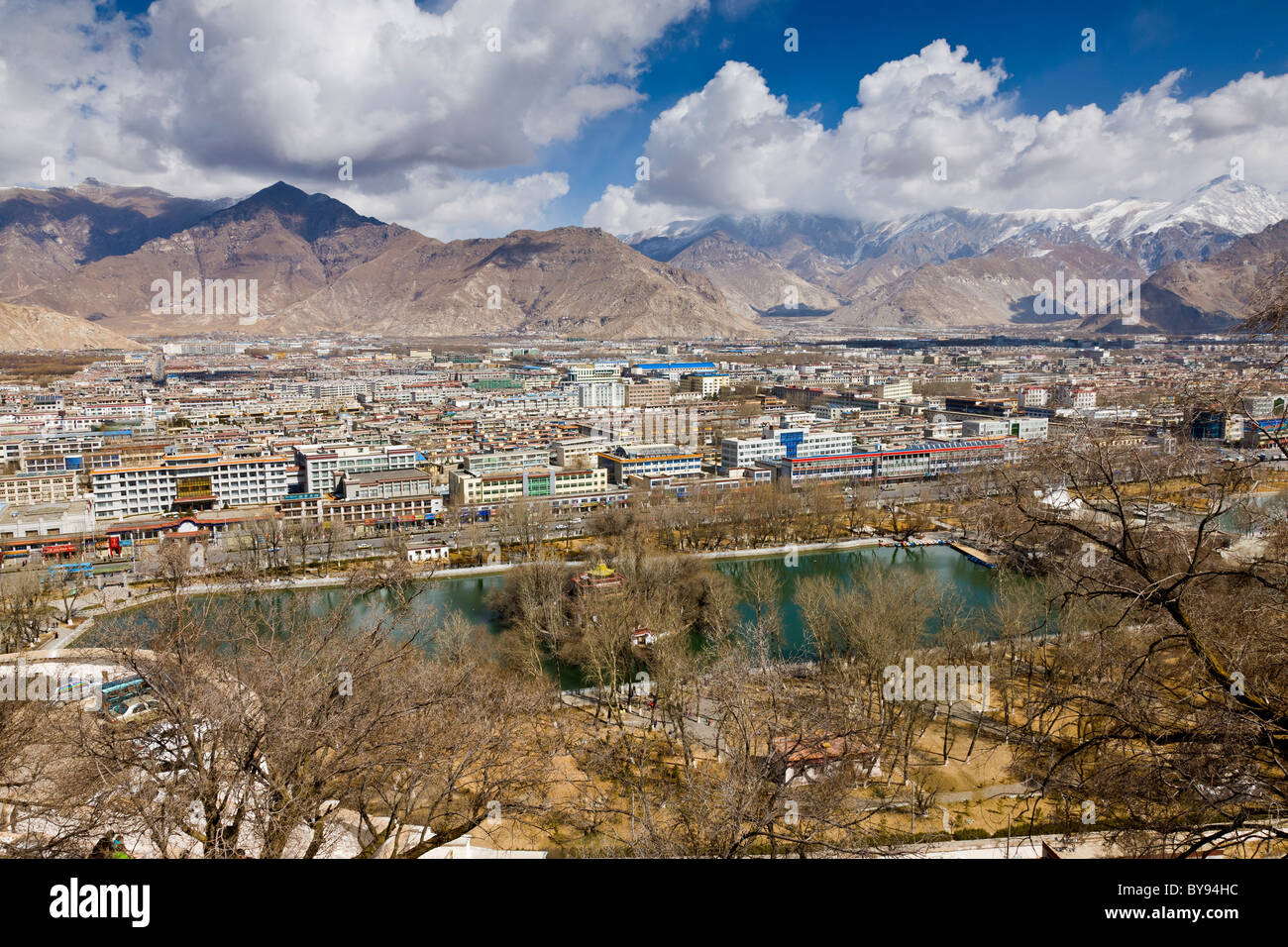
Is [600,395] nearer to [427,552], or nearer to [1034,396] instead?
[1034,396]

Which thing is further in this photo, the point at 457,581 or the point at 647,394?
the point at 647,394

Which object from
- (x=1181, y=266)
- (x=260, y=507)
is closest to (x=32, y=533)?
(x=260, y=507)

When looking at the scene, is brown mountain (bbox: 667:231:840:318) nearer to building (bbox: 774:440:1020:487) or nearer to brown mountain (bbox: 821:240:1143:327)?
brown mountain (bbox: 821:240:1143:327)

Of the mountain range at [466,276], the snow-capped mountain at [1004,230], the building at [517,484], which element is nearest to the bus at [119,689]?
the building at [517,484]

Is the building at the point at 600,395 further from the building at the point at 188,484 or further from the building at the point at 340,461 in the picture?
the building at the point at 188,484

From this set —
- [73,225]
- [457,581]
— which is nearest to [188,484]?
[457,581]

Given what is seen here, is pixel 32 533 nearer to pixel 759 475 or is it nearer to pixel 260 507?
pixel 260 507
